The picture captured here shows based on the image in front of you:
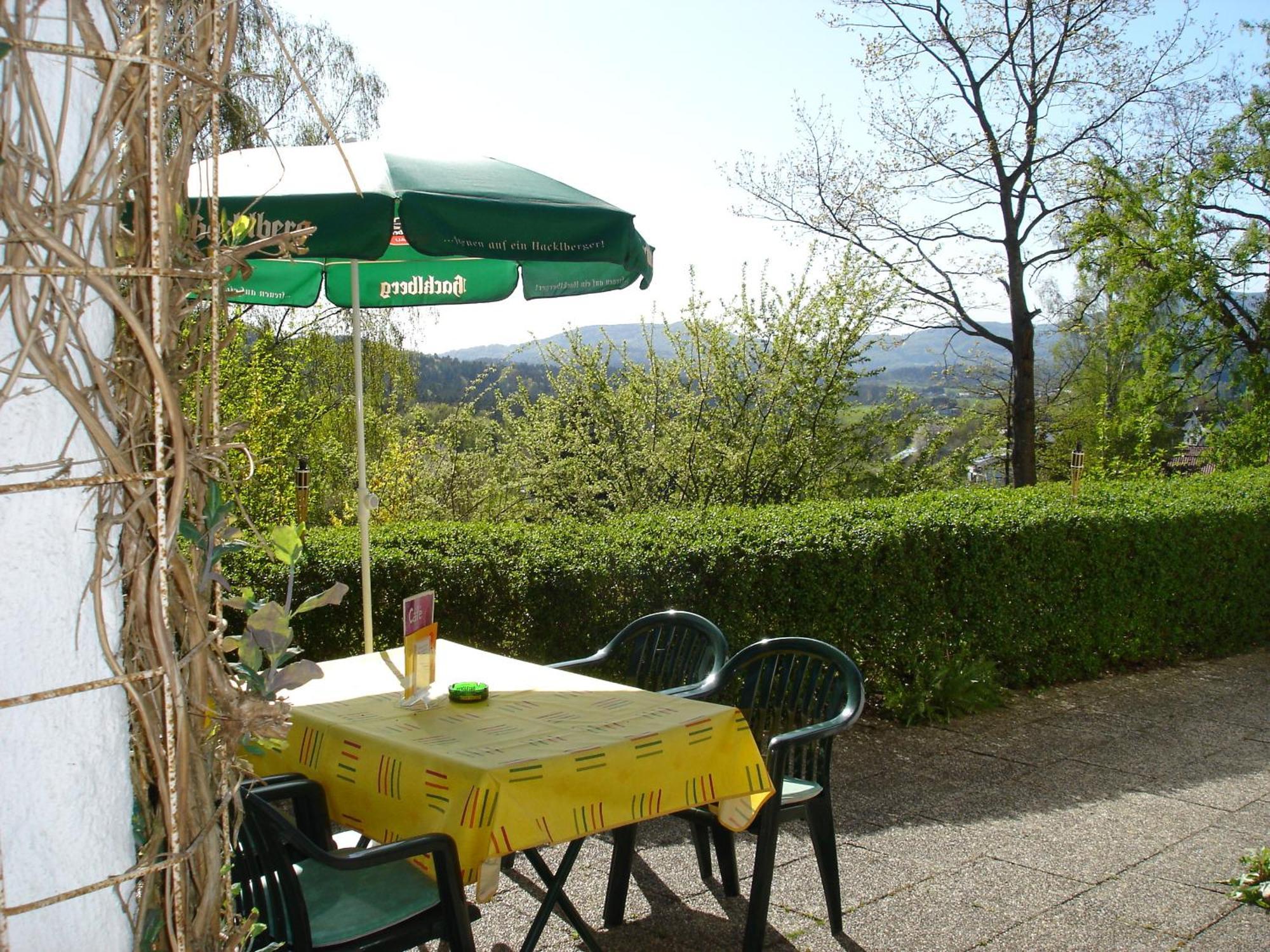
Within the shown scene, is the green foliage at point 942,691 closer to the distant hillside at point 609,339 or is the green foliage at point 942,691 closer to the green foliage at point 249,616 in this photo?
the green foliage at point 249,616

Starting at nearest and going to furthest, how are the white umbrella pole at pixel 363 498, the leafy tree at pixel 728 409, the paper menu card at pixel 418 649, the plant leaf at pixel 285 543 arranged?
the plant leaf at pixel 285 543
the paper menu card at pixel 418 649
the white umbrella pole at pixel 363 498
the leafy tree at pixel 728 409

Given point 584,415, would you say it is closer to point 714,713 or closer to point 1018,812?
point 1018,812

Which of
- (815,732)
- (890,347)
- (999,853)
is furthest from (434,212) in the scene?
(890,347)

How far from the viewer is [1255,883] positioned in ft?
12.7

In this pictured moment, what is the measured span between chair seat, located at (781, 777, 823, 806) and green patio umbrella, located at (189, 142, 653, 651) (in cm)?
187

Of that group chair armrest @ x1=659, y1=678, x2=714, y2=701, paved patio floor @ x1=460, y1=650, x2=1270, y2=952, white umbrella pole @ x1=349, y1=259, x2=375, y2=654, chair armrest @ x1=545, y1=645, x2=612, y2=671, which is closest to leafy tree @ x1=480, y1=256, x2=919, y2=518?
paved patio floor @ x1=460, y1=650, x2=1270, y2=952

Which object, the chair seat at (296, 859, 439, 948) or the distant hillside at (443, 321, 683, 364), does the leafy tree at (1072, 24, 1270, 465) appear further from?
the chair seat at (296, 859, 439, 948)

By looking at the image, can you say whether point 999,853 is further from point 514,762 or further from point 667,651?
point 514,762

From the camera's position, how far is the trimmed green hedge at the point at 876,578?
5340 mm

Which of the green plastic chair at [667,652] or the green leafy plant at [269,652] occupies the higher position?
the green leafy plant at [269,652]

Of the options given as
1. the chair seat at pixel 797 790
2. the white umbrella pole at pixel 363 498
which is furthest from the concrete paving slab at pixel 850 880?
the white umbrella pole at pixel 363 498

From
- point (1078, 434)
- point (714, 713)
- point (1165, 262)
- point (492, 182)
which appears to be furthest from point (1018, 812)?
point (1078, 434)

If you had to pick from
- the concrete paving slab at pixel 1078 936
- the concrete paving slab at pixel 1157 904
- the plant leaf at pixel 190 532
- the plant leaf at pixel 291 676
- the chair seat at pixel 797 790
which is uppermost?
the plant leaf at pixel 190 532

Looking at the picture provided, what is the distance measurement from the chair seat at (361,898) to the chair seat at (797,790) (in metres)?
1.14
